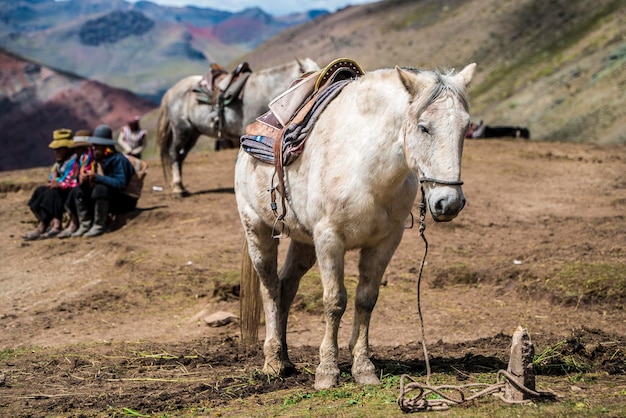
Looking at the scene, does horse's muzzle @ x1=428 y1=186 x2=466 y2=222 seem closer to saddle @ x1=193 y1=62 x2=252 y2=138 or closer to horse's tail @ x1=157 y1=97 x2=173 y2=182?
saddle @ x1=193 y1=62 x2=252 y2=138

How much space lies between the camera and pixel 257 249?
6.32 m

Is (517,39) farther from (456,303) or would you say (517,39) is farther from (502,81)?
(456,303)

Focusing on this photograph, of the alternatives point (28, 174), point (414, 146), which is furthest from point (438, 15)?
point (414, 146)

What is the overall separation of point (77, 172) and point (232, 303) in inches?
187

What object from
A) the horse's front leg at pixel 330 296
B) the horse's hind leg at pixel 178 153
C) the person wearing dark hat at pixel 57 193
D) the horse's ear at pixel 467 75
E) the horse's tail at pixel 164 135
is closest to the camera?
the horse's ear at pixel 467 75

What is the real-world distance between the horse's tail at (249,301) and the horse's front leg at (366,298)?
4.40ft

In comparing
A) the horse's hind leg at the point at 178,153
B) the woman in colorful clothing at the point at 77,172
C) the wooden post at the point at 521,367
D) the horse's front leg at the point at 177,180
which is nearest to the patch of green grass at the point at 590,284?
the wooden post at the point at 521,367

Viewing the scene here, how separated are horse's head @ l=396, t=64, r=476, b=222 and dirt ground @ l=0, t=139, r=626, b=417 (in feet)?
4.37

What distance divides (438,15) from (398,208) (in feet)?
143

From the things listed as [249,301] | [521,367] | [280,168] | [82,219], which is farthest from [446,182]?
[82,219]

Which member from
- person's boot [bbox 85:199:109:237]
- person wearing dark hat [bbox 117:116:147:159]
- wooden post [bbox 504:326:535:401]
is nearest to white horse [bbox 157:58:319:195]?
person wearing dark hat [bbox 117:116:147:159]

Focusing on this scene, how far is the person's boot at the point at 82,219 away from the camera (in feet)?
39.0

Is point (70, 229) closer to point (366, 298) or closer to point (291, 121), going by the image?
point (291, 121)

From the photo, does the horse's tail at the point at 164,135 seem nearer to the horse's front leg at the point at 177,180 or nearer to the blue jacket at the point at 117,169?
the horse's front leg at the point at 177,180
